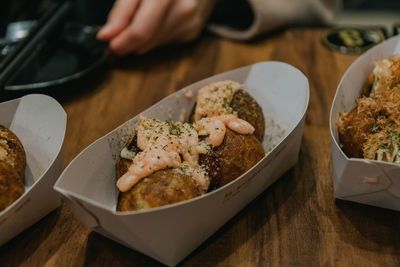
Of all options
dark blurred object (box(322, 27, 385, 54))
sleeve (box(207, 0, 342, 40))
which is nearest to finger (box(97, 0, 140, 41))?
sleeve (box(207, 0, 342, 40))

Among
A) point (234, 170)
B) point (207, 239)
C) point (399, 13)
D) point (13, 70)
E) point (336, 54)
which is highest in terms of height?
point (13, 70)

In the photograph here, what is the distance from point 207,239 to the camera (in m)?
1.10

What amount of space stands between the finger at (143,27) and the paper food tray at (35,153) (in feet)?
2.44

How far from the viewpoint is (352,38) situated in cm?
203

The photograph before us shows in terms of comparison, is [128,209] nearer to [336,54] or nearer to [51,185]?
[51,185]

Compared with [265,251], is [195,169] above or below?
above

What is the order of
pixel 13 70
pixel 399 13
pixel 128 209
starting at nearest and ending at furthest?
→ pixel 128 209 → pixel 13 70 → pixel 399 13

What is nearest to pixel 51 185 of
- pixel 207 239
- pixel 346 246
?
pixel 207 239

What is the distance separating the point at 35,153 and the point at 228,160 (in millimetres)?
583

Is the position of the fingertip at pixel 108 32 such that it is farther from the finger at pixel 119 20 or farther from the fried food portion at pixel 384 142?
the fried food portion at pixel 384 142

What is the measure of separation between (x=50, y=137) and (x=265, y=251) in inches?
27.2

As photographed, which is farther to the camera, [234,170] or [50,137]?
[50,137]

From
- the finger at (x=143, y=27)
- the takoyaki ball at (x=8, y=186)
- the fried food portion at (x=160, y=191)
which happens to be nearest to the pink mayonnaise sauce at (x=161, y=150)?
the fried food portion at (x=160, y=191)

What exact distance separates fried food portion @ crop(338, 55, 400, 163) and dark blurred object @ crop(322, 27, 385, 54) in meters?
0.64
